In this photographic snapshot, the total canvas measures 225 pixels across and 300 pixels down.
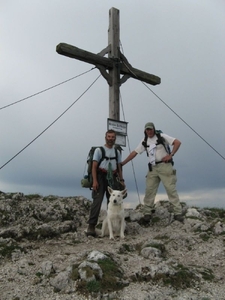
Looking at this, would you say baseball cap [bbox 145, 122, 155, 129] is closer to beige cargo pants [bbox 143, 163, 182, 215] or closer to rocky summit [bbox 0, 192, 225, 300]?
beige cargo pants [bbox 143, 163, 182, 215]

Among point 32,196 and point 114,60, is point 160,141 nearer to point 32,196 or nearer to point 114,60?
point 114,60

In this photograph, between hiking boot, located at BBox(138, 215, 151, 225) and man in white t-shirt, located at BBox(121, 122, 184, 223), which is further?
hiking boot, located at BBox(138, 215, 151, 225)

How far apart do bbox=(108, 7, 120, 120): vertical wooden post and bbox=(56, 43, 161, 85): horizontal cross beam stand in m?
0.16

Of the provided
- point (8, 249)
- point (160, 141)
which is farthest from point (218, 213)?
point (8, 249)

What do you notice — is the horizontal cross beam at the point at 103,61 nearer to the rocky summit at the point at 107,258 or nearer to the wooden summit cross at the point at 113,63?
the wooden summit cross at the point at 113,63

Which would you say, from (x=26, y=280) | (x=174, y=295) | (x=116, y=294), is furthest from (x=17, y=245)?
(x=174, y=295)

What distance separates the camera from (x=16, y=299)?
5.17 metres

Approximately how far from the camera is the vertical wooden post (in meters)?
11.1

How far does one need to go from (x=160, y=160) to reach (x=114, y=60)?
4.06 meters

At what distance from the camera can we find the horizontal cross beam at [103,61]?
10250mm

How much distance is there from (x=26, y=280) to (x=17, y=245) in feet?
5.75

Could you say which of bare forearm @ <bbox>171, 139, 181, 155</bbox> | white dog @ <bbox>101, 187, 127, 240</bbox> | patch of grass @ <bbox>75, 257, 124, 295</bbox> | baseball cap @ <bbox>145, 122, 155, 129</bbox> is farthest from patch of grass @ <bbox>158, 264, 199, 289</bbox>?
baseball cap @ <bbox>145, 122, 155, 129</bbox>

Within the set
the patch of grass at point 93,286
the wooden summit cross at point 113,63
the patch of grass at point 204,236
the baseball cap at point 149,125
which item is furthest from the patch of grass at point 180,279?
the wooden summit cross at point 113,63

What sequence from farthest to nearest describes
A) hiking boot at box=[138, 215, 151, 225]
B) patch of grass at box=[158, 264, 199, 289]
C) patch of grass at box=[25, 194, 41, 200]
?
patch of grass at box=[25, 194, 41, 200], hiking boot at box=[138, 215, 151, 225], patch of grass at box=[158, 264, 199, 289]
